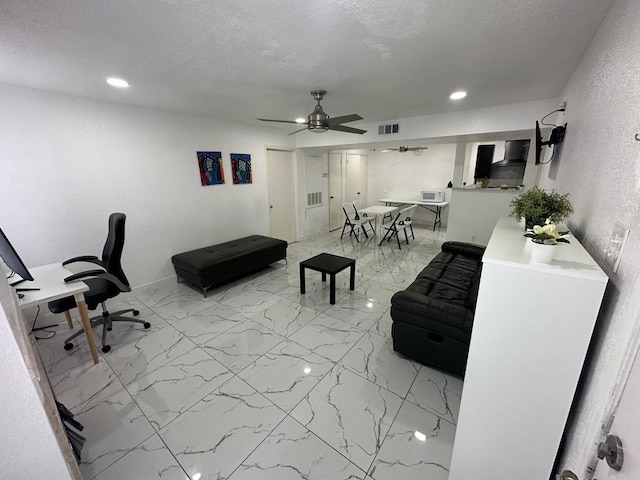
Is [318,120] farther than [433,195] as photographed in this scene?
No

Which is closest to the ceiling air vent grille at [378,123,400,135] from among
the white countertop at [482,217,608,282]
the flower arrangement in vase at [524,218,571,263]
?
the white countertop at [482,217,608,282]

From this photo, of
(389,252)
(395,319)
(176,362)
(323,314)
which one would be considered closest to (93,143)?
(176,362)

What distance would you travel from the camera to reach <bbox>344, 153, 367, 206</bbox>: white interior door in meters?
7.07

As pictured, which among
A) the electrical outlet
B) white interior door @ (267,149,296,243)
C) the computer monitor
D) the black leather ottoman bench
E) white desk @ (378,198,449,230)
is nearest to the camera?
the electrical outlet

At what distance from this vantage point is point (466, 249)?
3402 mm

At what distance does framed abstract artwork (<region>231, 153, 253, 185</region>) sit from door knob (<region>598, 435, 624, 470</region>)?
4566mm

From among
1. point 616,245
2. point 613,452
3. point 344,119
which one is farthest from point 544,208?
point 344,119

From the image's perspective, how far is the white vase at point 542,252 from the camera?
98 centimetres

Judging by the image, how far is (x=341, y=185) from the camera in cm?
686

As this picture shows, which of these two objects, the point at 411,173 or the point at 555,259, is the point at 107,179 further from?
the point at 411,173

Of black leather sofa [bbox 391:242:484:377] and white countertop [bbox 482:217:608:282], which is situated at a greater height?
white countertop [bbox 482:217:608:282]

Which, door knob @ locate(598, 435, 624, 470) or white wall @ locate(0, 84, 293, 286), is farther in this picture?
white wall @ locate(0, 84, 293, 286)

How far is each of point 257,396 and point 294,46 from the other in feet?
8.12

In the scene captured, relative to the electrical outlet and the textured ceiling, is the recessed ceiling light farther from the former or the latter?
the electrical outlet
